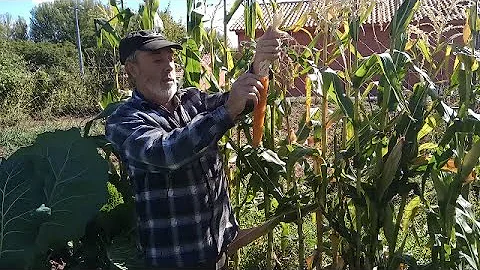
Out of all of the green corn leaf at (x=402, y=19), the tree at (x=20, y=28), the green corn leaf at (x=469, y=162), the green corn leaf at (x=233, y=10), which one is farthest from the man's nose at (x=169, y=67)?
the tree at (x=20, y=28)

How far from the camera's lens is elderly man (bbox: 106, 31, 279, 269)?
82.6 inches

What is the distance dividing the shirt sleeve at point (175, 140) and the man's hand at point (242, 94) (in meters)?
0.03

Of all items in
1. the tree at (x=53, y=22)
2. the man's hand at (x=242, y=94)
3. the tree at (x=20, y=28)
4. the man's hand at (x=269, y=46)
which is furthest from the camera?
the tree at (x=20, y=28)

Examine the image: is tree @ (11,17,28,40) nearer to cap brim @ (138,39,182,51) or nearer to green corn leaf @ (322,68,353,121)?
cap brim @ (138,39,182,51)

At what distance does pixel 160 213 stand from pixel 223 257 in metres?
0.41

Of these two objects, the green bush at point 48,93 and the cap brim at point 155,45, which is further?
the green bush at point 48,93

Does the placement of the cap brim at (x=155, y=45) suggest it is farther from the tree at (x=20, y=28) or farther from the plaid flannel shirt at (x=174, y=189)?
the tree at (x=20, y=28)

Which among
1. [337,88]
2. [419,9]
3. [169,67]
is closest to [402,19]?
[419,9]

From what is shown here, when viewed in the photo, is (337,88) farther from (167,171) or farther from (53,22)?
(53,22)

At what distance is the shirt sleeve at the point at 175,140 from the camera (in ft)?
6.22

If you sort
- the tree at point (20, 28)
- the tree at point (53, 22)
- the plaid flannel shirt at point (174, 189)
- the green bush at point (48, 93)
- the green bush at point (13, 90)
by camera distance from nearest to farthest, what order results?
the plaid flannel shirt at point (174, 189) → the green bush at point (13, 90) → the green bush at point (48, 93) → the tree at point (53, 22) → the tree at point (20, 28)

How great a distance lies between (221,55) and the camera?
335cm

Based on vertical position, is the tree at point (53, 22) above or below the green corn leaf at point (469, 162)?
above

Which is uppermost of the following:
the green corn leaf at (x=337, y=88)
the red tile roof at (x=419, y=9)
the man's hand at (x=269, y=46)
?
the red tile roof at (x=419, y=9)
